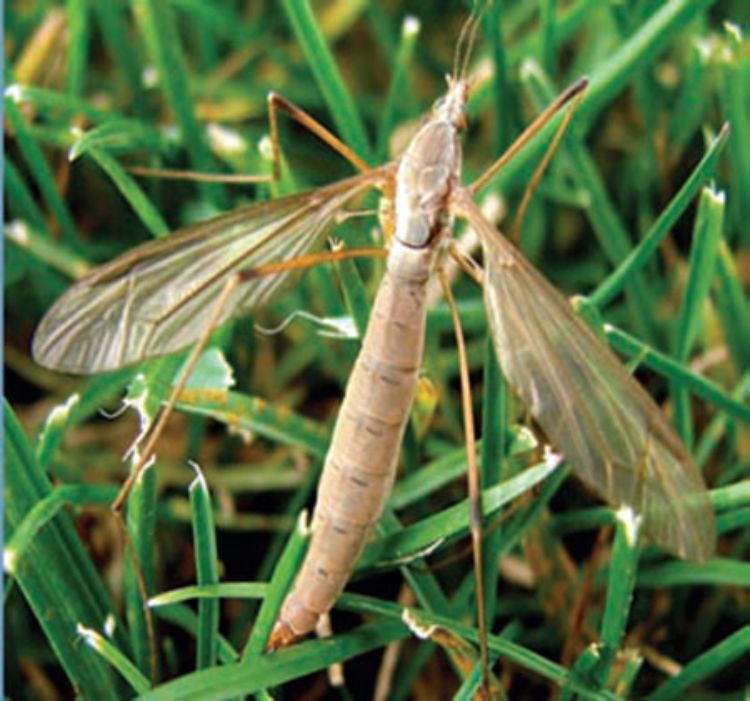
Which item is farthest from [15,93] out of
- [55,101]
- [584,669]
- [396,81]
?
[584,669]

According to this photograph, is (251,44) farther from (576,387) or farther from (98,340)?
(576,387)

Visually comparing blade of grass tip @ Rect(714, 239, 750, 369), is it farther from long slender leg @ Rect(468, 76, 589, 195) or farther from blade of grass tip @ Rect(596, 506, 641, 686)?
blade of grass tip @ Rect(596, 506, 641, 686)

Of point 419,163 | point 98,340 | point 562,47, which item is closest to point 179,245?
point 98,340

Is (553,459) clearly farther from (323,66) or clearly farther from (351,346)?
(323,66)

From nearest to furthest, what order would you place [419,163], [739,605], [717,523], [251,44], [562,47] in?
[717,523]
[419,163]
[739,605]
[251,44]
[562,47]

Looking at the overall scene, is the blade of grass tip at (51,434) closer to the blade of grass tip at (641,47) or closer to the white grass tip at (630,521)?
the white grass tip at (630,521)

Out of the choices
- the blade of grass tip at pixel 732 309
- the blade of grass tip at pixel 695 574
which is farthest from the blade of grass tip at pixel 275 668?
the blade of grass tip at pixel 732 309
